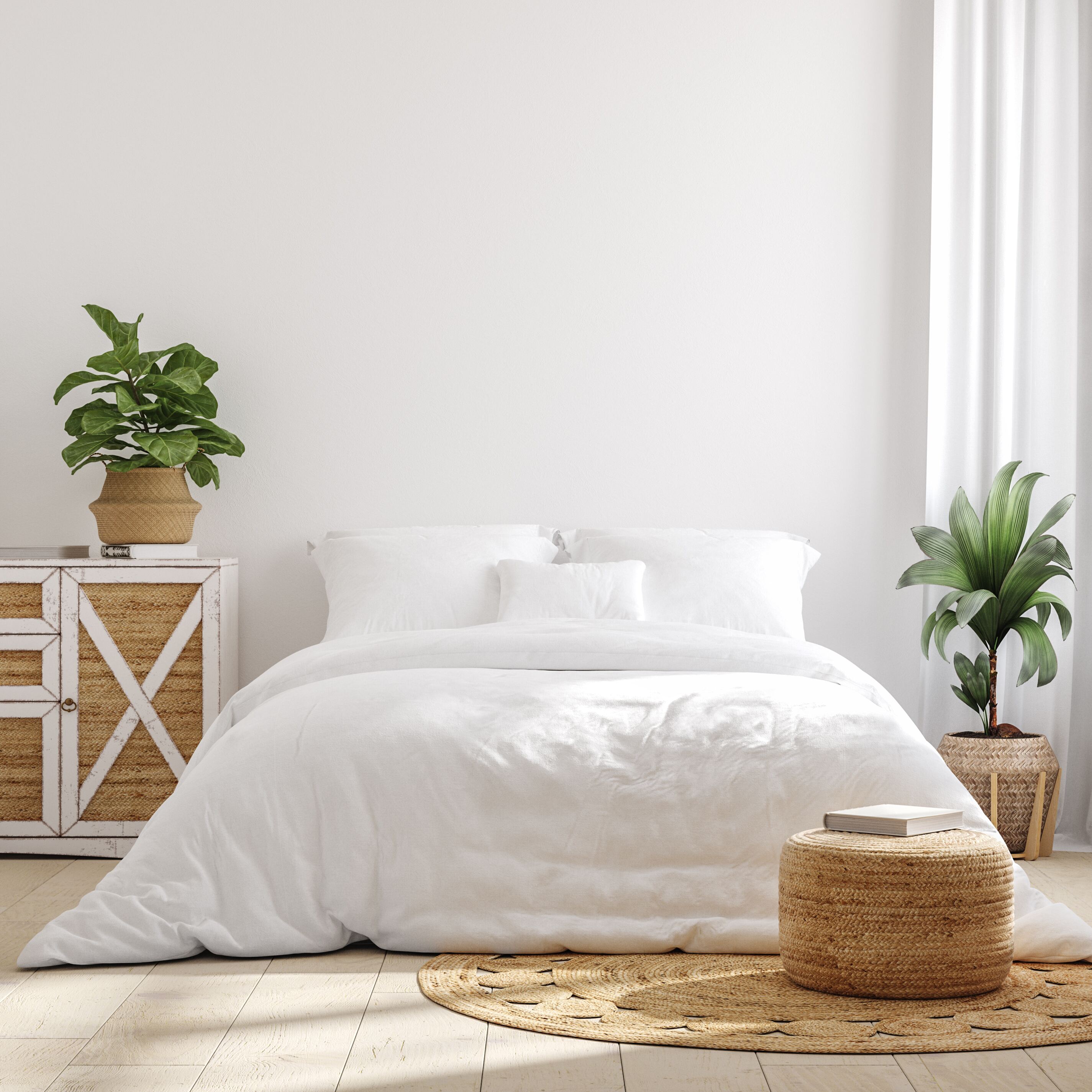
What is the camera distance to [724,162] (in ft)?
14.1

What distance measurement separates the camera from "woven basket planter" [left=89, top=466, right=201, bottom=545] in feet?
12.8

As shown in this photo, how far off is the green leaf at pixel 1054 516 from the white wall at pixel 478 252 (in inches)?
19.7

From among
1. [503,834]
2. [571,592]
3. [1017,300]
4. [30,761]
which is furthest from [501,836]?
[1017,300]

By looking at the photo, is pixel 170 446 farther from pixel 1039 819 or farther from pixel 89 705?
pixel 1039 819

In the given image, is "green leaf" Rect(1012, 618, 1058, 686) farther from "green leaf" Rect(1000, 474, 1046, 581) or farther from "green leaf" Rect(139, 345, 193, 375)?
"green leaf" Rect(139, 345, 193, 375)

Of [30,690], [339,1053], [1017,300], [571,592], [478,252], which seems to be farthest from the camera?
[478,252]

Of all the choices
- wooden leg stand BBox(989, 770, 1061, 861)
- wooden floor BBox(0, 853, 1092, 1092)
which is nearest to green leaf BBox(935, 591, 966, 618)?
wooden leg stand BBox(989, 770, 1061, 861)

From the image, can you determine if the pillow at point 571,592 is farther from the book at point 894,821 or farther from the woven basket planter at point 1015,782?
the book at point 894,821

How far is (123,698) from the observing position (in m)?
3.77

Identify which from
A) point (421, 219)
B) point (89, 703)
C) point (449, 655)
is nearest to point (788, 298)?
point (421, 219)

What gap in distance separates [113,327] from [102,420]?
0.93ft

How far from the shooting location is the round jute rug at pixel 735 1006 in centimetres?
202

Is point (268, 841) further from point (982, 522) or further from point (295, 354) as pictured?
point (982, 522)

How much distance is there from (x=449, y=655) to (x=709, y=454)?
1.61 metres
